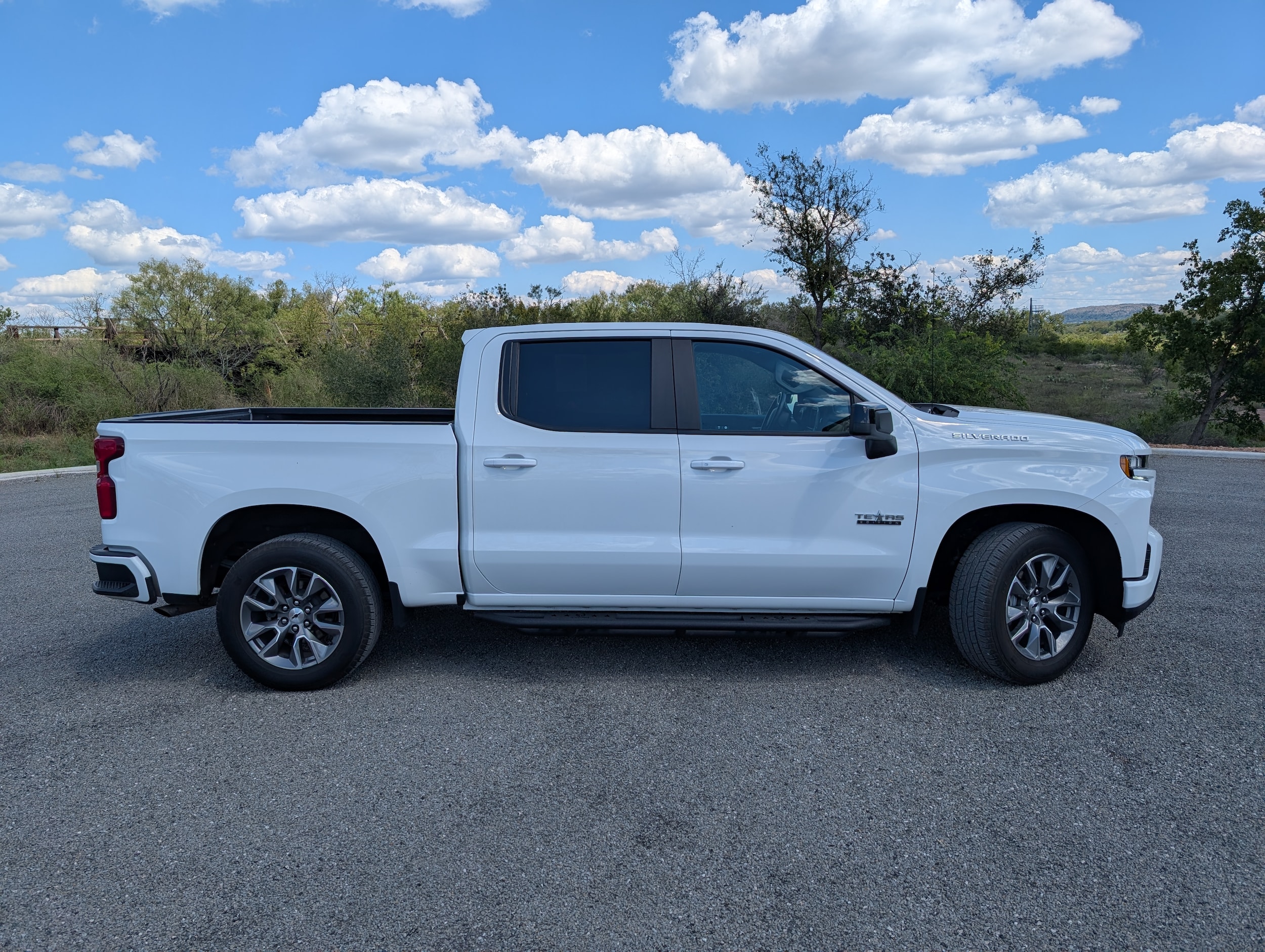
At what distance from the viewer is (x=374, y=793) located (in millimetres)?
3666

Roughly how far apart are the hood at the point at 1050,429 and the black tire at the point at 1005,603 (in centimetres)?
48

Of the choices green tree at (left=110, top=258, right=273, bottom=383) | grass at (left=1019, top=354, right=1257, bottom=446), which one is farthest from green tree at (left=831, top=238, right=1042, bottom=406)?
green tree at (left=110, top=258, right=273, bottom=383)

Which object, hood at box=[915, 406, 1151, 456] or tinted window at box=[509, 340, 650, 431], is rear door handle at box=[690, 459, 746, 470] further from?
hood at box=[915, 406, 1151, 456]

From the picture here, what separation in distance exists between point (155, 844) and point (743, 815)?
7.29ft

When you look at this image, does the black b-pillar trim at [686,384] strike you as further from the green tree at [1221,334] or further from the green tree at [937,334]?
the green tree at [1221,334]

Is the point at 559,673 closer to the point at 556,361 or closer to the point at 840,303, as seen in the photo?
the point at 556,361

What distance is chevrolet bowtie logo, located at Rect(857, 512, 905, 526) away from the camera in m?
4.63

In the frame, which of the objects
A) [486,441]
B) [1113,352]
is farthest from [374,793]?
[1113,352]

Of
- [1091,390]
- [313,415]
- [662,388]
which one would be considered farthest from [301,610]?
[1091,390]

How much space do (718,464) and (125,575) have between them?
3.19 metres

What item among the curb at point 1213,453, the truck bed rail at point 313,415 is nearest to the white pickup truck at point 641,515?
the truck bed rail at point 313,415

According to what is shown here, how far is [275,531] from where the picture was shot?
4.98 metres

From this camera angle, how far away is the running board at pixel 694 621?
4.66 metres

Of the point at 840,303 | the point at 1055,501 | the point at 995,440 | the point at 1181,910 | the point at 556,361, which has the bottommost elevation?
the point at 1181,910
